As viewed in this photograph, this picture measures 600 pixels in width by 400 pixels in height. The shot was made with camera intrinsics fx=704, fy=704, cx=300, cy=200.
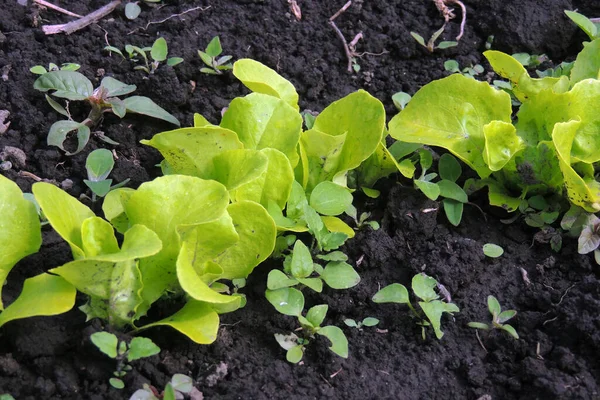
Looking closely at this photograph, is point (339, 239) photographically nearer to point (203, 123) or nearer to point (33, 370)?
point (203, 123)

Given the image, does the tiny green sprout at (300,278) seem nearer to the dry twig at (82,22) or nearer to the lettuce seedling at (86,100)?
the lettuce seedling at (86,100)

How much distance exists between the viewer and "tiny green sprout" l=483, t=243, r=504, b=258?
69.2 inches

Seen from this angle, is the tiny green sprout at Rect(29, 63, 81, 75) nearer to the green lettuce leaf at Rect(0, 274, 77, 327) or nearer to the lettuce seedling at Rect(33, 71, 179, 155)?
the lettuce seedling at Rect(33, 71, 179, 155)

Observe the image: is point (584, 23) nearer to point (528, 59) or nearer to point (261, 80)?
point (528, 59)

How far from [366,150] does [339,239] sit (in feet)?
0.83

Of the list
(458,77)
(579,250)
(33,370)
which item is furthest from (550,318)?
(33,370)

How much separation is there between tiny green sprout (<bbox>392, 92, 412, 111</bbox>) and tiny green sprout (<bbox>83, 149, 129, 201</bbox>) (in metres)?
0.84

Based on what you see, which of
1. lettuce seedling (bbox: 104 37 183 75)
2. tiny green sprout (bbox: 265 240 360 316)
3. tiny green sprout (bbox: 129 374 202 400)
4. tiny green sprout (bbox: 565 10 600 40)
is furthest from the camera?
tiny green sprout (bbox: 565 10 600 40)

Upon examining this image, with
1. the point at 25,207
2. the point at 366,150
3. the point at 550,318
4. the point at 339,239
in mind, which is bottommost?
the point at 550,318

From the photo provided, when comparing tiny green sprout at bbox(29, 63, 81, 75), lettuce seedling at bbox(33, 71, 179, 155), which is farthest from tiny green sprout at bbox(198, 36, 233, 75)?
tiny green sprout at bbox(29, 63, 81, 75)

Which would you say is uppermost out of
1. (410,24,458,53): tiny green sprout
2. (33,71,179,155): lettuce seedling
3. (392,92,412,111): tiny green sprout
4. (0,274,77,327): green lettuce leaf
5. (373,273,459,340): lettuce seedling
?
(33,71,179,155): lettuce seedling

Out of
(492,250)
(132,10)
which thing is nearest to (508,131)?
(492,250)

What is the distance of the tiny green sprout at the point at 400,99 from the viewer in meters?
2.11

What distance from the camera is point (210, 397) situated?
1.40m
